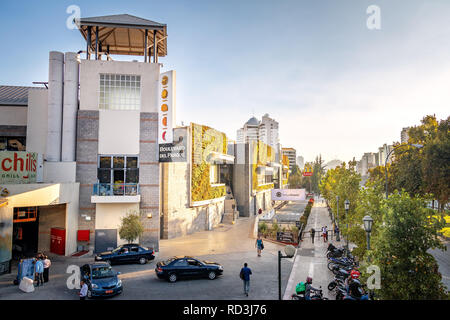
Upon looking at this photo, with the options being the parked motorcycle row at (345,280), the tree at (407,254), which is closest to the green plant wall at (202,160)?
the parked motorcycle row at (345,280)

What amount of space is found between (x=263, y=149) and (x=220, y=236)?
25.8m

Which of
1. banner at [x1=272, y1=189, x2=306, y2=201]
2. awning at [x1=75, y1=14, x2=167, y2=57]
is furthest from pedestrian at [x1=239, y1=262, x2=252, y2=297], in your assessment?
banner at [x1=272, y1=189, x2=306, y2=201]

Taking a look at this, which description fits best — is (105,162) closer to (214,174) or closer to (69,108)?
(69,108)

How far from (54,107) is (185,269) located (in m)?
15.0

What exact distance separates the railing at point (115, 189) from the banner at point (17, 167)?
424 centimetres

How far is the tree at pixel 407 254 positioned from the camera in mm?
8406

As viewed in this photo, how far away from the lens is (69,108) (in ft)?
68.8

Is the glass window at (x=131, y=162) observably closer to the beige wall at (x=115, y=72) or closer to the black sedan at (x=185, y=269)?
the beige wall at (x=115, y=72)

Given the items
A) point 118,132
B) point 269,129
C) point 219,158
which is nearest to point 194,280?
point 118,132

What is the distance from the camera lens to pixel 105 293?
40.5 ft

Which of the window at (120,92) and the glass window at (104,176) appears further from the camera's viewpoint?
the window at (120,92)

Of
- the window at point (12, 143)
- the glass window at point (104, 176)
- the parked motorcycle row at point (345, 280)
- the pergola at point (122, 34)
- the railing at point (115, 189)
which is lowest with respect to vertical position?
the parked motorcycle row at point (345, 280)

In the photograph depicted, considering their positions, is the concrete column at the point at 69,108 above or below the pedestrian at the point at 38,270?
above
